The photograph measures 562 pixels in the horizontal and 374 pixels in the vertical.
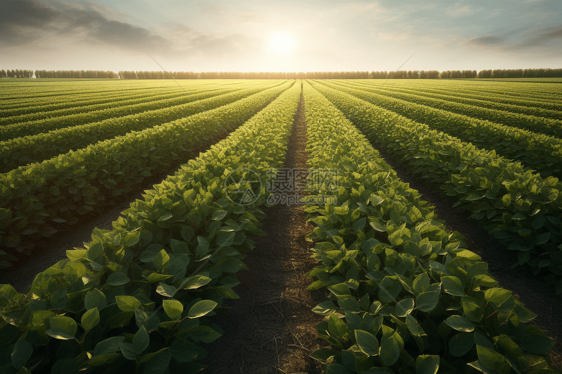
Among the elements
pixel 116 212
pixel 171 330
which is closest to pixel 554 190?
pixel 171 330

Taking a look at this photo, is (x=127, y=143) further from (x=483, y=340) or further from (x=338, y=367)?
(x=483, y=340)

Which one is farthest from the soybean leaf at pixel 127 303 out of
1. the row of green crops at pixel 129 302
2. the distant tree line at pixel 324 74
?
the distant tree line at pixel 324 74

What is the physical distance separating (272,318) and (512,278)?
142 inches

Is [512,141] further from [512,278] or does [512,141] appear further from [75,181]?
[75,181]

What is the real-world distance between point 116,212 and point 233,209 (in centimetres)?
437

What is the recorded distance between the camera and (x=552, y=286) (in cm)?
347

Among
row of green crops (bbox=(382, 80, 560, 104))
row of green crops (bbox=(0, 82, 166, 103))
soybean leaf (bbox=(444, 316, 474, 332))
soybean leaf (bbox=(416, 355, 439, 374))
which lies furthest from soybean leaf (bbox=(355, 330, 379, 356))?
row of green crops (bbox=(382, 80, 560, 104))

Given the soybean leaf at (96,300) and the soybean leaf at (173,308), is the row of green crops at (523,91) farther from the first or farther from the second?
the soybean leaf at (96,300)

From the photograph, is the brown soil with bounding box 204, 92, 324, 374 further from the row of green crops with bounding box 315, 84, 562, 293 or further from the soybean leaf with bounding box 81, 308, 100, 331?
the row of green crops with bounding box 315, 84, 562, 293

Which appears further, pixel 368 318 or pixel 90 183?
pixel 90 183

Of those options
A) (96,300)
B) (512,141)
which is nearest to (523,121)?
(512,141)

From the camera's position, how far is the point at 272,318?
2941 millimetres

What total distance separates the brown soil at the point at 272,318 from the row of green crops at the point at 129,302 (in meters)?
0.72

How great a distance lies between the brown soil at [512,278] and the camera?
117 inches
